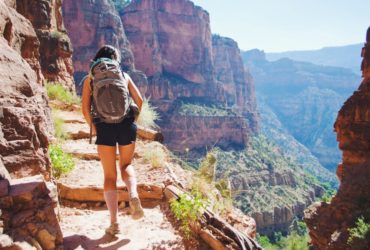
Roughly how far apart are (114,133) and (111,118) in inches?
5.2

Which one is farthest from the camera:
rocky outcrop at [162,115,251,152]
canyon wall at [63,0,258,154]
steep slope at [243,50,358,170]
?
steep slope at [243,50,358,170]

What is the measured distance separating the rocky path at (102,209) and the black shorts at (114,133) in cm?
79

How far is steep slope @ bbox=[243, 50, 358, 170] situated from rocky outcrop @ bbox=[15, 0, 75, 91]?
4055 inches

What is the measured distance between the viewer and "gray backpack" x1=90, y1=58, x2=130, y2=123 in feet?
8.78

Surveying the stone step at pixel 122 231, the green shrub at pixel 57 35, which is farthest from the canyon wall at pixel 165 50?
the stone step at pixel 122 231

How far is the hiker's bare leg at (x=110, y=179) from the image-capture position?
275 centimetres

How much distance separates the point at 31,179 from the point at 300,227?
1591 inches

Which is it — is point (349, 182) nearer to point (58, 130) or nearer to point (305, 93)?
Answer: point (58, 130)

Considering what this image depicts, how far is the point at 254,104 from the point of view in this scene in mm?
88562

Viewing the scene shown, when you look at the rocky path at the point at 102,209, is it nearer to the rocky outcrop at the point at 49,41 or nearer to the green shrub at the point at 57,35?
the rocky outcrop at the point at 49,41

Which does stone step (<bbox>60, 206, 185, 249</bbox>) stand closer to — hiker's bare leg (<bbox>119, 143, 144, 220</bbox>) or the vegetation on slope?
hiker's bare leg (<bbox>119, 143, 144, 220</bbox>)

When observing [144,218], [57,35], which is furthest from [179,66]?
[144,218]

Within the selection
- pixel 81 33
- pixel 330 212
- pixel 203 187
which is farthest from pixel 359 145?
pixel 81 33

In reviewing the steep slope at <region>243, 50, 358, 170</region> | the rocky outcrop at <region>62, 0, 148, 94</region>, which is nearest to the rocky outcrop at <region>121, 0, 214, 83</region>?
the rocky outcrop at <region>62, 0, 148, 94</region>
